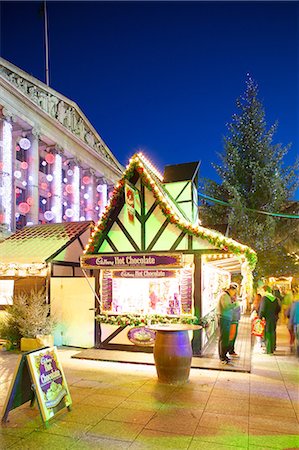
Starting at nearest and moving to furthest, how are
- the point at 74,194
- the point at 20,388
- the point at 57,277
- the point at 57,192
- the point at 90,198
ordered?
the point at 20,388 < the point at 57,277 < the point at 57,192 < the point at 74,194 < the point at 90,198

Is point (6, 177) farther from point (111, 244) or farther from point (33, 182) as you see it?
point (111, 244)

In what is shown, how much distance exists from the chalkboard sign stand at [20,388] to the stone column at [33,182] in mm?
25758

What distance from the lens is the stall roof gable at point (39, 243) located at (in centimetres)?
1240

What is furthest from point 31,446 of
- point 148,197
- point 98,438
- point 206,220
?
point 206,220

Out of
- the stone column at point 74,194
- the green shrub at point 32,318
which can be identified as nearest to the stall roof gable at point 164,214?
the green shrub at point 32,318

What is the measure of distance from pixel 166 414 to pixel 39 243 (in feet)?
30.5

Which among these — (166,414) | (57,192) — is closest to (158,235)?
(166,414)

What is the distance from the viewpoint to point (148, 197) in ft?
35.6

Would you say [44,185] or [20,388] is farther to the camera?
[44,185]

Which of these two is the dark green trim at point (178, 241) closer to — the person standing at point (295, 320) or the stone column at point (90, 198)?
the person standing at point (295, 320)

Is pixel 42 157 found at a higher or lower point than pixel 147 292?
higher

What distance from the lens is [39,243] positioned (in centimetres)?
1359

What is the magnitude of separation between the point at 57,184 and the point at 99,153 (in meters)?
12.7

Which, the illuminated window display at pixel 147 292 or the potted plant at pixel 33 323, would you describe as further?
the potted plant at pixel 33 323
